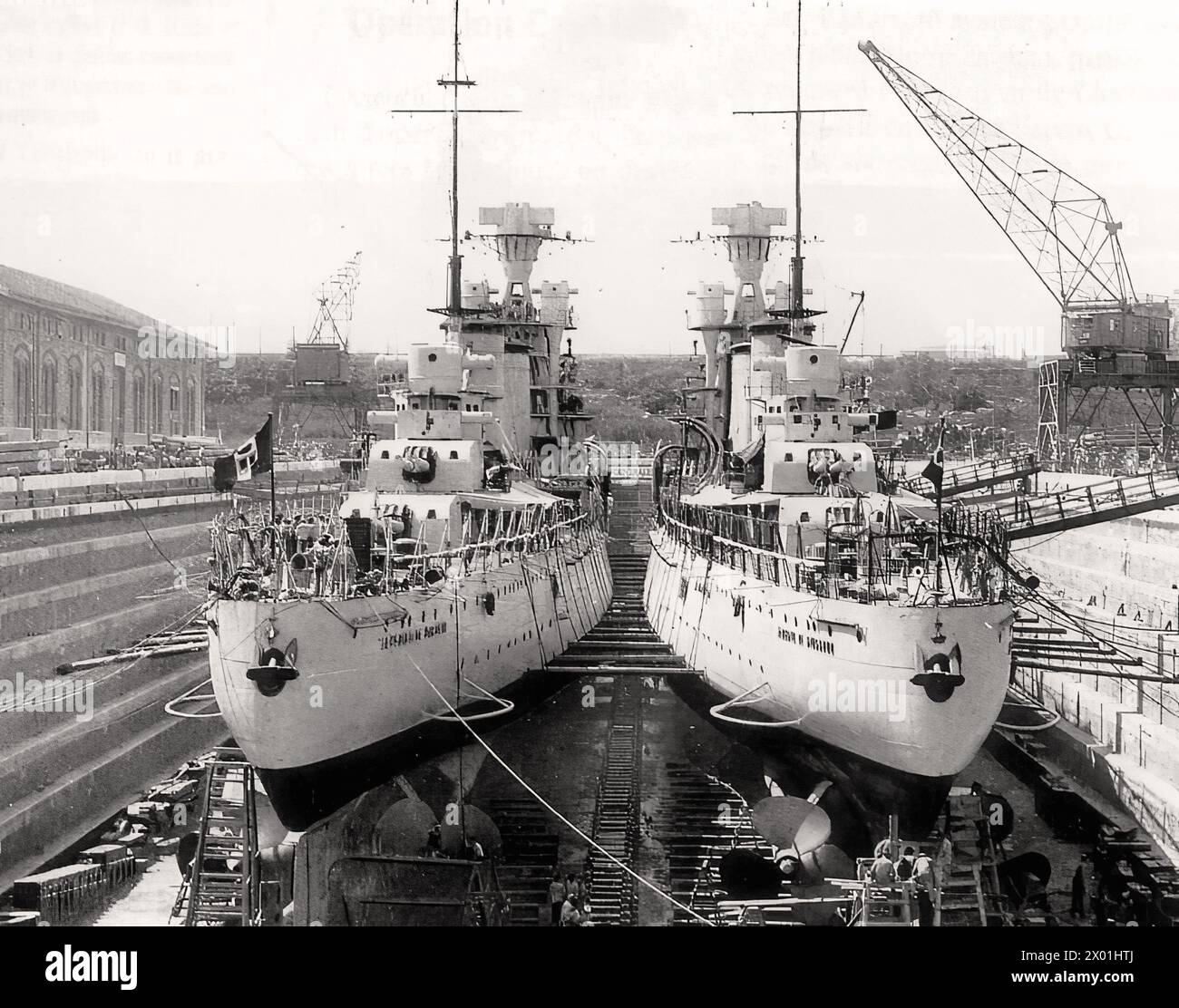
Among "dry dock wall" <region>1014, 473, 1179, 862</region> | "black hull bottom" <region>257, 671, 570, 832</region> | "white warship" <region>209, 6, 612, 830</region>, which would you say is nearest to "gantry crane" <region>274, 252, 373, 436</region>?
"white warship" <region>209, 6, 612, 830</region>

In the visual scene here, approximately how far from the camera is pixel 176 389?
25875 mm

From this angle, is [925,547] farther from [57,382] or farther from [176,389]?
[176,389]

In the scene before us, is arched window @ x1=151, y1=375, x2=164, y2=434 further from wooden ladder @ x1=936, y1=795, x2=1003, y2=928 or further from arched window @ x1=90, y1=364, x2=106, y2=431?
wooden ladder @ x1=936, y1=795, x2=1003, y2=928

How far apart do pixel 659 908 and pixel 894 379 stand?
39.7 meters

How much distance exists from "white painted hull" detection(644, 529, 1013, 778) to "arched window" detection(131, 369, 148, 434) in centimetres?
1385

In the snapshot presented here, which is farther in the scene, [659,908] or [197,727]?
[197,727]

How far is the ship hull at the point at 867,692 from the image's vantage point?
13.2 meters

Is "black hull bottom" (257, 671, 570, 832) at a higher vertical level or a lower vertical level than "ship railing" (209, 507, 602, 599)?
lower

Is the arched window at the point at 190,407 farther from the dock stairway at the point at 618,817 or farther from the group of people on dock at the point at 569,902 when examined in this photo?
the group of people on dock at the point at 569,902

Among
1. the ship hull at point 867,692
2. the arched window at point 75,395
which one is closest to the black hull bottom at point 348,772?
the ship hull at point 867,692

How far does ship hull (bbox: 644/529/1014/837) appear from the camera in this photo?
13.2 m

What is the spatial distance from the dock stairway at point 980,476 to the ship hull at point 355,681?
27.8ft

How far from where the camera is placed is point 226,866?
45.9ft

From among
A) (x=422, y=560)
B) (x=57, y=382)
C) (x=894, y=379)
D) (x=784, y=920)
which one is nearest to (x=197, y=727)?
(x=57, y=382)
